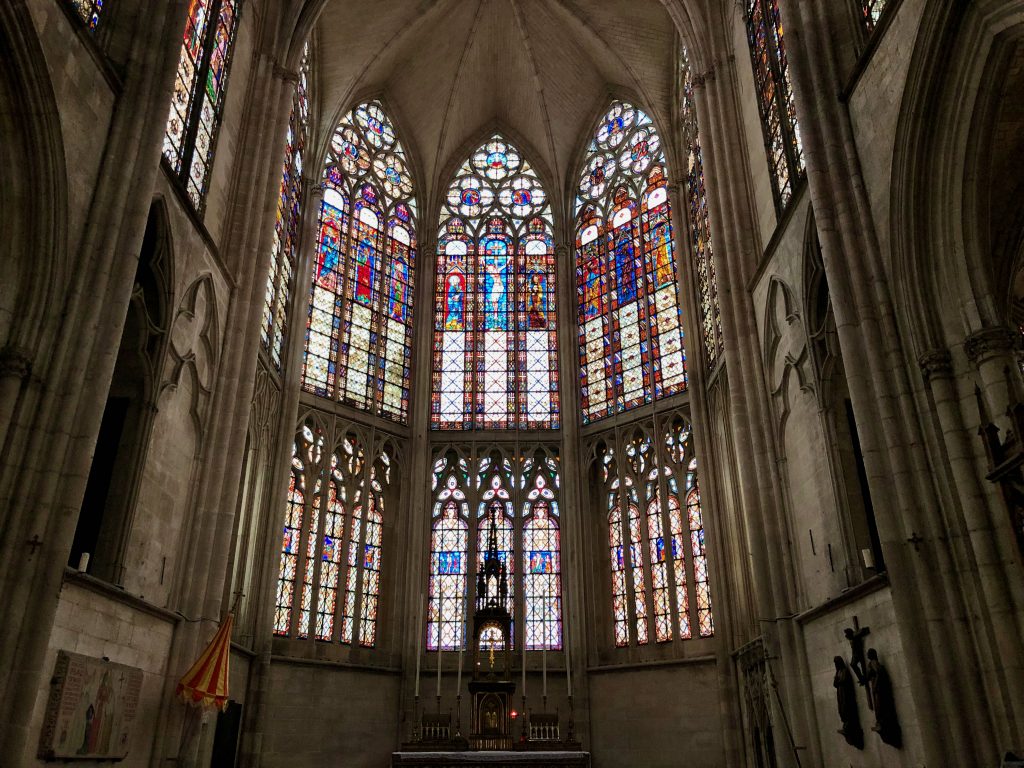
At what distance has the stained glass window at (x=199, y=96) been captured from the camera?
1297 cm

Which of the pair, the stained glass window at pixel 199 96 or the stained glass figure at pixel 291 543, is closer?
the stained glass window at pixel 199 96

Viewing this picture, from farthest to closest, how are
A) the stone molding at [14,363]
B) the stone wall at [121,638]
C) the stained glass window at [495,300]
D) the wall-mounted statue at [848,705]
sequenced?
the stained glass window at [495,300]
the wall-mounted statue at [848,705]
the stone wall at [121,638]
the stone molding at [14,363]

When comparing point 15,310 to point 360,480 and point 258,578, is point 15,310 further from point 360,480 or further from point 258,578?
point 360,480

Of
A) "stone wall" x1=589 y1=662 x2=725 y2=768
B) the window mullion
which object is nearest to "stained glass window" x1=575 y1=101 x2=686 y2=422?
"stone wall" x1=589 y1=662 x2=725 y2=768

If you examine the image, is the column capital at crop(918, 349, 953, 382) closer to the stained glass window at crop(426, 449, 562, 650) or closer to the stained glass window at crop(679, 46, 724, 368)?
the stained glass window at crop(679, 46, 724, 368)

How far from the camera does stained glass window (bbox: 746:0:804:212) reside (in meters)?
13.3

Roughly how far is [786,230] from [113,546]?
1070cm

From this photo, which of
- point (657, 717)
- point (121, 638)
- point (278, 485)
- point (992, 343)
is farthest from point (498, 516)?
point (992, 343)

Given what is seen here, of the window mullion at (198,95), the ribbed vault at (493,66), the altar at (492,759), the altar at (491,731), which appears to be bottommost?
the altar at (492,759)

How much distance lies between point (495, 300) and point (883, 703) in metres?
16.8

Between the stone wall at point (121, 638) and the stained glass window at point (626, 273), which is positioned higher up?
the stained glass window at point (626, 273)

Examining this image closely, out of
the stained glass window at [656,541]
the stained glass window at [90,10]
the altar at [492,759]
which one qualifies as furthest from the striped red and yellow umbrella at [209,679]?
the stained glass window at [656,541]

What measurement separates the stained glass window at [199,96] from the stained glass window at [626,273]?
1180 centimetres

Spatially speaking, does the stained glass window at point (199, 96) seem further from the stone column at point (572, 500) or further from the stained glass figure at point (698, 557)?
the stained glass figure at point (698, 557)
